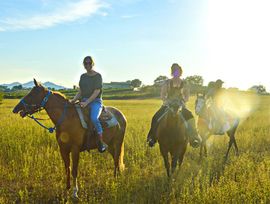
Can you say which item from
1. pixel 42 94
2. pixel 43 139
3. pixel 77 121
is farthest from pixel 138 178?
pixel 43 139

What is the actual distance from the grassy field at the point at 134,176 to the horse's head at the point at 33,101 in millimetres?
1779

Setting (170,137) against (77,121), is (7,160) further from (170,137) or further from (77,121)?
(170,137)

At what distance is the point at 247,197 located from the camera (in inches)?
244

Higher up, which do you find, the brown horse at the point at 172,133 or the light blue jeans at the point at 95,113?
the light blue jeans at the point at 95,113

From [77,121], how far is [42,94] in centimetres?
102

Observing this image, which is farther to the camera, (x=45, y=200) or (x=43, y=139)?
(x=43, y=139)

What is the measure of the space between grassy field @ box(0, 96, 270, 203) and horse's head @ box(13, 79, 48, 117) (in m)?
1.78

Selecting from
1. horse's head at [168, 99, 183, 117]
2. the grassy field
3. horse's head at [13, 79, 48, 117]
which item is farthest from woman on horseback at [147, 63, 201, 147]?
horse's head at [13, 79, 48, 117]

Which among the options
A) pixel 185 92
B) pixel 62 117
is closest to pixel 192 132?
pixel 185 92

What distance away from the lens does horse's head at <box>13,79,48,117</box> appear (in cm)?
717

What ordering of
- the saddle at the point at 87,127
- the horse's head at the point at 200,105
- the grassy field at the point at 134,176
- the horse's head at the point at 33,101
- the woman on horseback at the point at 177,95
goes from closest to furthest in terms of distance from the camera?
the grassy field at the point at 134,176 < the horse's head at the point at 33,101 < the saddle at the point at 87,127 < the woman on horseback at the point at 177,95 < the horse's head at the point at 200,105

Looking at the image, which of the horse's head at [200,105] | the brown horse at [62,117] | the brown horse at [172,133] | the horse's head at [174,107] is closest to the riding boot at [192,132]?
the brown horse at [172,133]

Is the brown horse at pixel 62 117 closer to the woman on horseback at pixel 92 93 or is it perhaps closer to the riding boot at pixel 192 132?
the woman on horseback at pixel 92 93

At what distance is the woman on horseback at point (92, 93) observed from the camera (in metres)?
7.70
